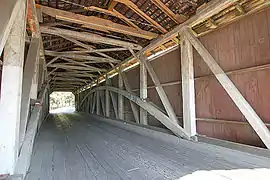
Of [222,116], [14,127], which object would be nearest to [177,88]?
[222,116]

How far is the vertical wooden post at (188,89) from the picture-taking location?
3529 millimetres

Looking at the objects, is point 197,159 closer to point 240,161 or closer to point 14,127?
point 240,161

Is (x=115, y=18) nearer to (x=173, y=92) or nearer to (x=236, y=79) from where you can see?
(x=173, y=92)

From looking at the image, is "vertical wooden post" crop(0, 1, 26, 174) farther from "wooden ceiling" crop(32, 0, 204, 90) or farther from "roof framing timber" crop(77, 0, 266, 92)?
"roof framing timber" crop(77, 0, 266, 92)

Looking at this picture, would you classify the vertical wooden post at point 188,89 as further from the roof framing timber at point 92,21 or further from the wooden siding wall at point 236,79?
the roof framing timber at point 92,21

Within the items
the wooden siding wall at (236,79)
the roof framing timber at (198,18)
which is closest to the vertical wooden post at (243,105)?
the wooden siding wall at (236,79)

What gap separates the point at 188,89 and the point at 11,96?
298 centimetres

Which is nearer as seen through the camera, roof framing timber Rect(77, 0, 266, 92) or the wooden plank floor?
the wooden plank floor

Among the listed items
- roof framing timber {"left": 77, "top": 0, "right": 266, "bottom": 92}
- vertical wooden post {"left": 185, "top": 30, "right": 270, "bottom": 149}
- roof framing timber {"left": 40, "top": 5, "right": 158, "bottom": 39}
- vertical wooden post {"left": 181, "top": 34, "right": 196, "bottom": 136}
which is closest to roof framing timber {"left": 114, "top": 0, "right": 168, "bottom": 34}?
roof framing timber {"left": 77, "top": 0, "right": 266, "bottom": 92}

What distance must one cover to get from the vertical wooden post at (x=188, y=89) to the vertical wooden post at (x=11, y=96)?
2.89m

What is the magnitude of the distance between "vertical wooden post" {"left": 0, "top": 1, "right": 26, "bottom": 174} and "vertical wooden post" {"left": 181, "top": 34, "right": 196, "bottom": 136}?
2894mm

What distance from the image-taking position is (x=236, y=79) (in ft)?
9.80

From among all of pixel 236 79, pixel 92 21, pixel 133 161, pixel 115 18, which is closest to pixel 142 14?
pixel 115 18

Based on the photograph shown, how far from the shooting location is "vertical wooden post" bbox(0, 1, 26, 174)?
183 cm
